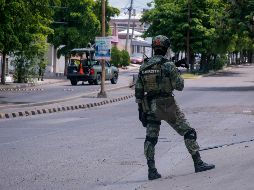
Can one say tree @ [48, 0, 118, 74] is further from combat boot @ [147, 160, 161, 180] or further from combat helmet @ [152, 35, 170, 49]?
combat boot @ [147, 160, 161, 180]

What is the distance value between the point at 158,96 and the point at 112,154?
3424 mm

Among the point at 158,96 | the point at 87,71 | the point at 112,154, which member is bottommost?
the point at 112,154

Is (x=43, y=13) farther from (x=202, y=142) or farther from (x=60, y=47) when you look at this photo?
(x=60, y=47)

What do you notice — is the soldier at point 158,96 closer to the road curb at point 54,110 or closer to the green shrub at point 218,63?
the road curb at point 54,110

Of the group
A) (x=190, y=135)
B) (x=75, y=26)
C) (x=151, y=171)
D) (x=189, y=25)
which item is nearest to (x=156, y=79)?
(x=190, y=135)

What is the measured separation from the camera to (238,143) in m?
14.2

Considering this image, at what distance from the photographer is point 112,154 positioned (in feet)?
42.8

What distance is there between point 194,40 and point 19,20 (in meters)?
39.5

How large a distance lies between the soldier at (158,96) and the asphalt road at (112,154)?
1.90 feet

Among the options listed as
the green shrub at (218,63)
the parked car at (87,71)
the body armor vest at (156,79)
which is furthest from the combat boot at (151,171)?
the green shrub at (218,63)

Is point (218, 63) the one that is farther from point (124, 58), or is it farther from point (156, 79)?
point (156, 79)

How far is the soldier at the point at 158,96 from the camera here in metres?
9.78

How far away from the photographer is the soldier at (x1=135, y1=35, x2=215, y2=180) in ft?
32.1

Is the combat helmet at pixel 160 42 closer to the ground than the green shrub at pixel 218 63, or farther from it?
farther from it
